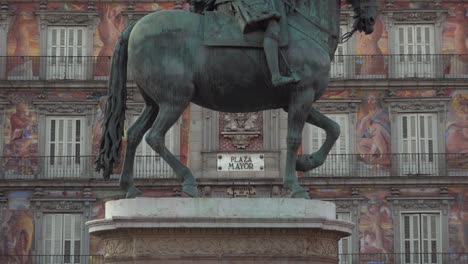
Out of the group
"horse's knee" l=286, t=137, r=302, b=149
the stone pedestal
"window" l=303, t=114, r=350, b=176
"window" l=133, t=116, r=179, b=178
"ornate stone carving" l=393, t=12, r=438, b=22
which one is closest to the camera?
the stone pedestal

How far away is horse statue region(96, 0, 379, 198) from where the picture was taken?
9453 millimetres

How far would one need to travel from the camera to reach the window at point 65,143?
120ft

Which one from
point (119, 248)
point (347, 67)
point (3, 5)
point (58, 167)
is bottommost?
point (119, 248)

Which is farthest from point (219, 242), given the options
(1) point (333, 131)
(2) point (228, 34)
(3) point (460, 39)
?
(3) point (460, 39)

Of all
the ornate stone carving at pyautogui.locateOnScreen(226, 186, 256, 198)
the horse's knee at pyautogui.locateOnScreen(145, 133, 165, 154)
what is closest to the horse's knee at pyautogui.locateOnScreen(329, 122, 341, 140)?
the horse's knee at pyautogui.locateOnScreen(145, 133, 165, 154)

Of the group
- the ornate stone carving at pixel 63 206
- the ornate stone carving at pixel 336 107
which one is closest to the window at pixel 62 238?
the ornate stone carving at pixel 63 206

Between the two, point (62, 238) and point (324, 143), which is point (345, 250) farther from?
point (324, 143)

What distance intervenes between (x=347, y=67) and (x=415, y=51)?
244cm

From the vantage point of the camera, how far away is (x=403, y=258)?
3575 centimetres

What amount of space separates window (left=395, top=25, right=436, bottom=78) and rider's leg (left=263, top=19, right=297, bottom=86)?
28313 millimetres

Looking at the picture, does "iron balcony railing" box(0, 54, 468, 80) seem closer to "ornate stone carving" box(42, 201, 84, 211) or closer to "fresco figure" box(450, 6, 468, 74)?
"fresco figure" box(450, 6, 468, 74)

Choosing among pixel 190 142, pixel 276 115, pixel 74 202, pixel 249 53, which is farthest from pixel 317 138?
pixel 249 53

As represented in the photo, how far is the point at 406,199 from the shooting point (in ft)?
118

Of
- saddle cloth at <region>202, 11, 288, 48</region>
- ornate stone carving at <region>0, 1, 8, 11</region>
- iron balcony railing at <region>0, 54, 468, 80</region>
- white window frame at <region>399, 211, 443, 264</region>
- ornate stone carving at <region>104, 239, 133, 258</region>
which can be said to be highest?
ornate stone carving at <region>0, 1, 8, 11</region>
